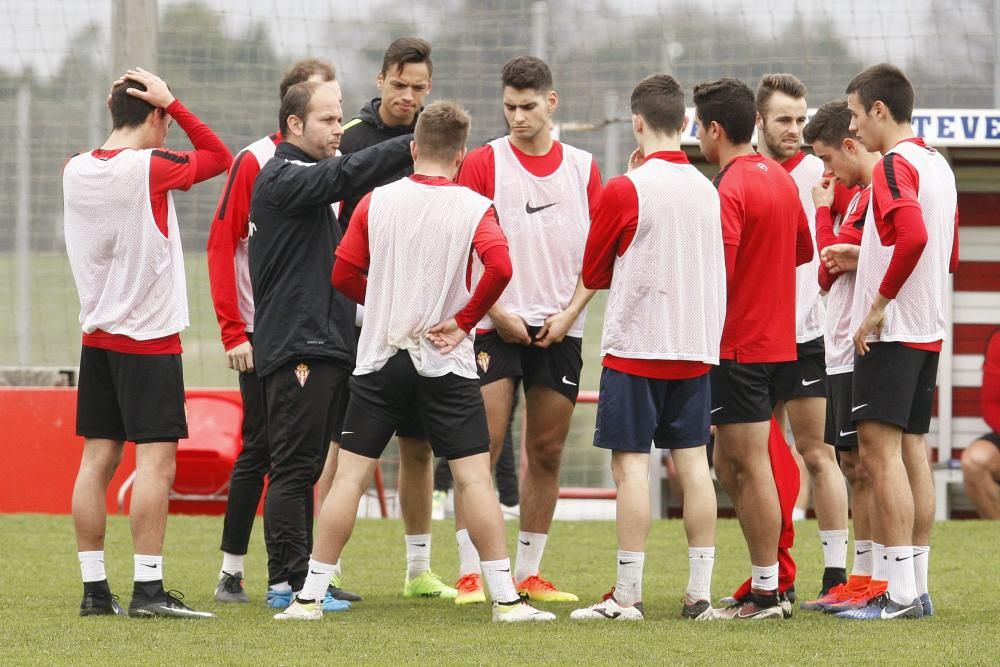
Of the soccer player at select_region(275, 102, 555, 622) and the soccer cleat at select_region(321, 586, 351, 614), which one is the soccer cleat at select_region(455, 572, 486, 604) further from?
the soccer player at select_region(275, 102, 555, 622)

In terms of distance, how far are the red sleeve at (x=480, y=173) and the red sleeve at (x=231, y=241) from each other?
0.92 m

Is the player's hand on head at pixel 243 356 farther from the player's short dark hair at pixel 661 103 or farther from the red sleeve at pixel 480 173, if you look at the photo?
the player's short dark hair at pixel 661 103

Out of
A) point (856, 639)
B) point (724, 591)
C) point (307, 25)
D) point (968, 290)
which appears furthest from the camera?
point (307, 25)

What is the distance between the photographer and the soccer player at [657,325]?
238 inches

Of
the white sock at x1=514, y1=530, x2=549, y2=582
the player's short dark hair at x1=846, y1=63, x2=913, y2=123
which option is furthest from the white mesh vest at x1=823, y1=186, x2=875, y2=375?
the white sock at x1=514, y1=530, x2=549, y2=582

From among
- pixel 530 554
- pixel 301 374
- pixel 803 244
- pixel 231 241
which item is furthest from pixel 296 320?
pixel 803 244

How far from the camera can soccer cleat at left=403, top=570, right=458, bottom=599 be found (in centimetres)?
710

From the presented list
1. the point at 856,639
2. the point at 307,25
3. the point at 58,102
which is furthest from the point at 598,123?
the point at 856,639

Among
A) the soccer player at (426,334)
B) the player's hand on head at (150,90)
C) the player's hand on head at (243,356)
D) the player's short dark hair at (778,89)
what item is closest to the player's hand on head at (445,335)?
the soccer player at (426,334)

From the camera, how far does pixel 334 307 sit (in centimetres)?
660

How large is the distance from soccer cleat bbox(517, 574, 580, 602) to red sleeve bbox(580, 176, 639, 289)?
150cm

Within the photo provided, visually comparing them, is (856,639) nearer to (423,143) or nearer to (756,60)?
(423,143)

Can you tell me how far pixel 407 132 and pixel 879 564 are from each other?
2.87 meters

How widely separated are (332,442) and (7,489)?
4567 mm
